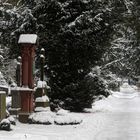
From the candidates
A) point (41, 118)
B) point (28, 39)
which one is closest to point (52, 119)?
point (41, 118)

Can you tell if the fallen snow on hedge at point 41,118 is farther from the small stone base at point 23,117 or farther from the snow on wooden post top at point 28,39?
the snow on wooden post top at point 28,39

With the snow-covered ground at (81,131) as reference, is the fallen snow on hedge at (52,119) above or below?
above

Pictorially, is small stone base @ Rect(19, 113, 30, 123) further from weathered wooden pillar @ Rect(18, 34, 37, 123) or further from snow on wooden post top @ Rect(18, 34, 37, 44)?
snow on wooden post top @ Rect(18, 34, 37, 44)

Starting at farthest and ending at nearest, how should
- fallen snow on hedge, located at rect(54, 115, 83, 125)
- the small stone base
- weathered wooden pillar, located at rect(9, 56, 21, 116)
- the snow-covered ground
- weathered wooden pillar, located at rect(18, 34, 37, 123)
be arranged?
weathered wooden pillar, located at rect(9, 56, 21, 116)
weathered wooden pillar, located at rect(18, 34, 37, 123)
the small stone base
fallen snow on hedge, located at rect(54, 115, 83, 125)
the snow-covered ground

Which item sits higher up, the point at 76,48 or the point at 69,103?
the point at 76,48

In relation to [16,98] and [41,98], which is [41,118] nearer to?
[41,98]

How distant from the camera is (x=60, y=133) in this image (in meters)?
16.6

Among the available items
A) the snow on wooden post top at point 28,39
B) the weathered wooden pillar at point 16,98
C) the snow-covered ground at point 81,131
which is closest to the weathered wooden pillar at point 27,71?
the snow on wooden post top at point 28,39

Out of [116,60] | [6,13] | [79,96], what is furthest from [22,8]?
[116,60]

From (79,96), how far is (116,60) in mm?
19045

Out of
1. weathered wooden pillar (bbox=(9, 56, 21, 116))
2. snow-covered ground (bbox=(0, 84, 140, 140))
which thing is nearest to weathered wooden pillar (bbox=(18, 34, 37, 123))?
weathered wooden pillar (bbox=(9, 56, 21, 116))

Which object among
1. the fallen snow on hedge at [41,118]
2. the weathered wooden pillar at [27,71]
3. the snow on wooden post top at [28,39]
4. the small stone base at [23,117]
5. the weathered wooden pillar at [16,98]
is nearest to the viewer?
the fallen snow on hedge at [41,118]

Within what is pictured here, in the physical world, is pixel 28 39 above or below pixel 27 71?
above

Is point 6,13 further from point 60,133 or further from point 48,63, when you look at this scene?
point 60,133
